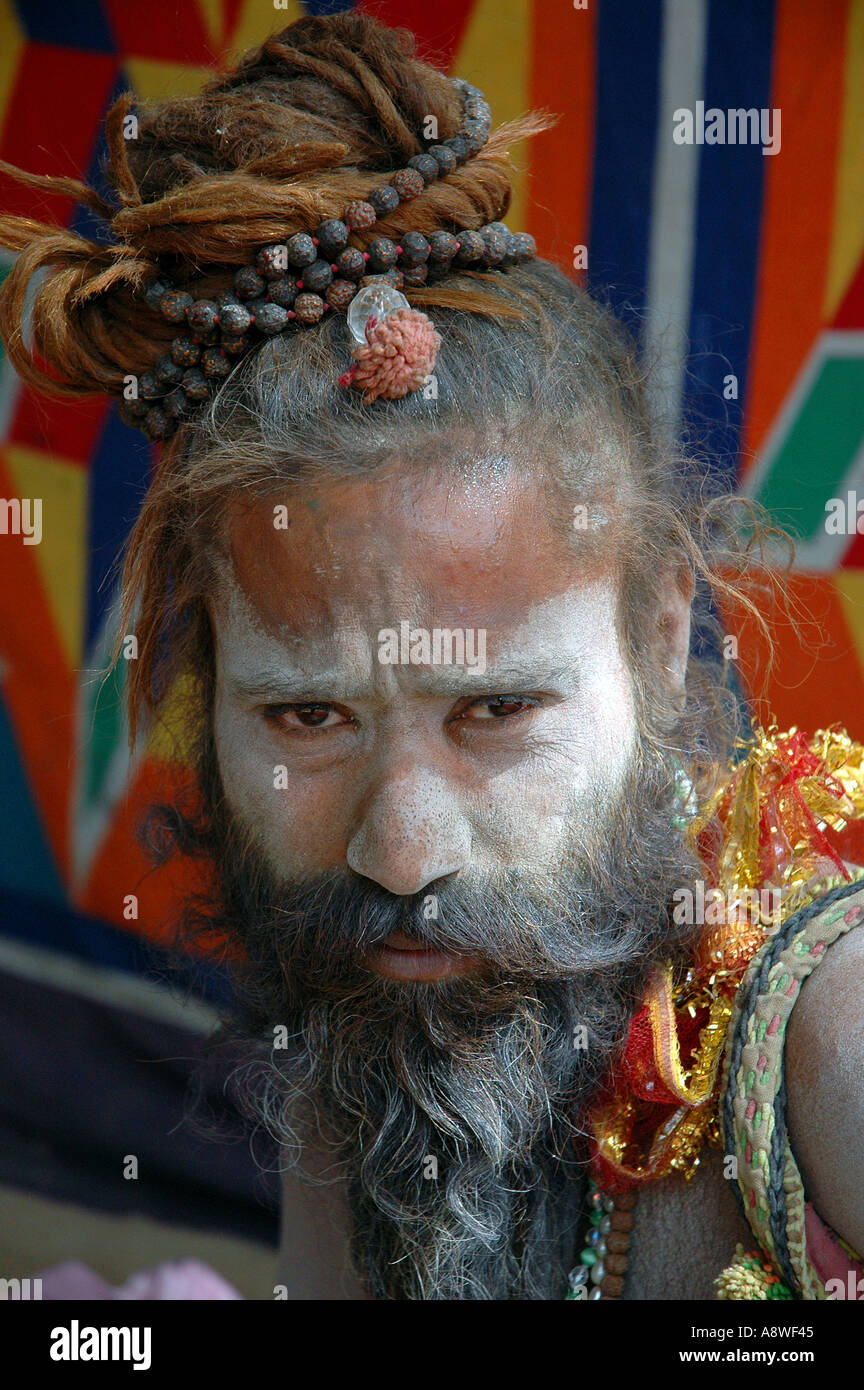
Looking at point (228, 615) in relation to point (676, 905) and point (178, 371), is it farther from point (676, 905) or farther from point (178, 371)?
point (676, 905)

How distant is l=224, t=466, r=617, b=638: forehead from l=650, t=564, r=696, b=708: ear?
0.79 feet

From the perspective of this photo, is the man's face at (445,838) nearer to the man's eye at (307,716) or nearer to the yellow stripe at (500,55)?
the man's eye at (307,716)

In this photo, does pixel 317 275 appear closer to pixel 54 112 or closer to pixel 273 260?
pixel 273 260

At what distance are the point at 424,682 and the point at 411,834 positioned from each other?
0.17m

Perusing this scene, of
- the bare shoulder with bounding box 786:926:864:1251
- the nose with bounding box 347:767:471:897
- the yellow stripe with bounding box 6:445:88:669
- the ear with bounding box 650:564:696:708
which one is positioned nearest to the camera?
the bare shoulder with bounding box 786:926:864:1251

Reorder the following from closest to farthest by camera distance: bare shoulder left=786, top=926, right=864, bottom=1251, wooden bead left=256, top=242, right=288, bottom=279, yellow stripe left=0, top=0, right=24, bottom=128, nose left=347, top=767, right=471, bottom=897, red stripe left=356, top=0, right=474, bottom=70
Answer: bare shoulder left=786, top=926, right=864, bottom=1251
nose left=347, top=767, right=471, bottom=897
wooden bead left=256, top=242, right=288, bottom=279
red stripe left=356, top=0, right=474, bottom=70
yellow stripe left=0, top=0, right=24, bottom=128

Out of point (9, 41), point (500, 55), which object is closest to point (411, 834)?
point (500, 55)

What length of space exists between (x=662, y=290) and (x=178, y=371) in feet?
4.52

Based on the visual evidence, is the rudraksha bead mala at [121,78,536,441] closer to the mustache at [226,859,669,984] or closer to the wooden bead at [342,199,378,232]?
the wooden bead at [342,199,378,232]

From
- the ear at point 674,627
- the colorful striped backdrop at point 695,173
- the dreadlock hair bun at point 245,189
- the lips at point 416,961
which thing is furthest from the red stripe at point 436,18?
the lips at point 416,961

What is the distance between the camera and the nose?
4.78 feet

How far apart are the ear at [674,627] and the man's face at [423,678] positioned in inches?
7.3

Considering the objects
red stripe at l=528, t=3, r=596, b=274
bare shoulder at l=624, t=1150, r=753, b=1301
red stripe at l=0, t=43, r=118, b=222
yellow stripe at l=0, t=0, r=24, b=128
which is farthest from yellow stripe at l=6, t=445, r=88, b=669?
bare shoulder at l=624, t=1150, r=753, b=1301

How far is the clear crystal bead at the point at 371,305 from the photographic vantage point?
154 centimetres
